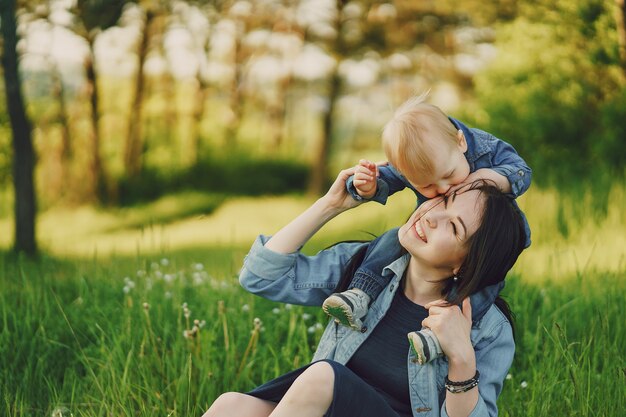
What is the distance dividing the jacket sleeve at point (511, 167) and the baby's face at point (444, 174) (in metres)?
0.12

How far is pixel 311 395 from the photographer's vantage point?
6.42 feet

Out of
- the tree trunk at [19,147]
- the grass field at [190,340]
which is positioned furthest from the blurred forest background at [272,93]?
the grass field at [190,340]

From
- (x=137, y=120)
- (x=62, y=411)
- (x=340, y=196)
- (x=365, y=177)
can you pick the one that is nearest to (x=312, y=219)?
(x=340, y=196)

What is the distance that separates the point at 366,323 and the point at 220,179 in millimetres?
15862

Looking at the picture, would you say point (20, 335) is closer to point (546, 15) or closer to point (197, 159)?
point (546, 15)

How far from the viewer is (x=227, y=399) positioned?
89.8 inches

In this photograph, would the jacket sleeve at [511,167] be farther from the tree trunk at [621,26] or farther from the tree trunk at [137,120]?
the tree trunk at [137,120]

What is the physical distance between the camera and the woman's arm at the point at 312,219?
92.6 inches

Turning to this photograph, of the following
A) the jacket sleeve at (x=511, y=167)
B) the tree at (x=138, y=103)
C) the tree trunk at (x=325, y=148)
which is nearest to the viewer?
the jacket sleeve at (x=511, y=167)

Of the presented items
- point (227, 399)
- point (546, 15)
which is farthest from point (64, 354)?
point (546, 15)

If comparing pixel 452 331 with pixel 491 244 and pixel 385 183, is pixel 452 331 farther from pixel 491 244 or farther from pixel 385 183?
pixel 385 183

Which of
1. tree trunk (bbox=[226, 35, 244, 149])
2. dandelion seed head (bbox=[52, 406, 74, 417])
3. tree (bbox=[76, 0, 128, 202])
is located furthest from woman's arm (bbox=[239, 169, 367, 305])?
tree trunk (bbox=[226, 35, 244, 149])

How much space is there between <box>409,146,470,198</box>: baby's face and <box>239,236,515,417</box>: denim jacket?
25 cm

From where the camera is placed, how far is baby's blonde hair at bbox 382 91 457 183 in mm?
2184
